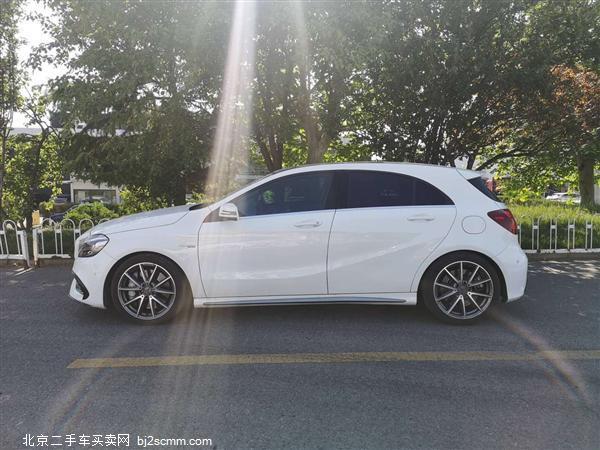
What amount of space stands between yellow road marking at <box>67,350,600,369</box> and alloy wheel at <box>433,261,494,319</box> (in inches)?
27.5

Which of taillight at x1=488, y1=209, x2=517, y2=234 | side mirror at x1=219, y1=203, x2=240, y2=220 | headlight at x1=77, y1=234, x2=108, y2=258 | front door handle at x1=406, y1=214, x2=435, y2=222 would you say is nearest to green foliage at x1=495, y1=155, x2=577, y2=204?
taillight at x1=488, y1=209, x2=517, y2=234

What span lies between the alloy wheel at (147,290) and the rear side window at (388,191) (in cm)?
192

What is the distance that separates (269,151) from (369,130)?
255 cm

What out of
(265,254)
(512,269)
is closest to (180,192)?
(265,254)

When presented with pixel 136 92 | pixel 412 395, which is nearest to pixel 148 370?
pixel 412 395

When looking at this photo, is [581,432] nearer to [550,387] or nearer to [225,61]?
[550,387]

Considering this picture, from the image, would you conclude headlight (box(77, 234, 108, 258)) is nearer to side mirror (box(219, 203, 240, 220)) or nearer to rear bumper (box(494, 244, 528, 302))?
side mirror (box(219, 203, 240, 220))

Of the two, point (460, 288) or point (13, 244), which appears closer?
point (460, 288)

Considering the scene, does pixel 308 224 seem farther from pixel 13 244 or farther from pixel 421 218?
pixel 13 244

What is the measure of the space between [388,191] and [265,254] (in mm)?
1358

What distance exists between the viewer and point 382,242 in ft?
14.3

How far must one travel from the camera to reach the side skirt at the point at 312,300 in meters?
4.39

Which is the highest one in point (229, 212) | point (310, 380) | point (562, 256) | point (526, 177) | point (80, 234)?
point (526, 177)

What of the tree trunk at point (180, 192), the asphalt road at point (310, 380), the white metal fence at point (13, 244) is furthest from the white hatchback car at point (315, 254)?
the tree trunk at point (180, 192)
